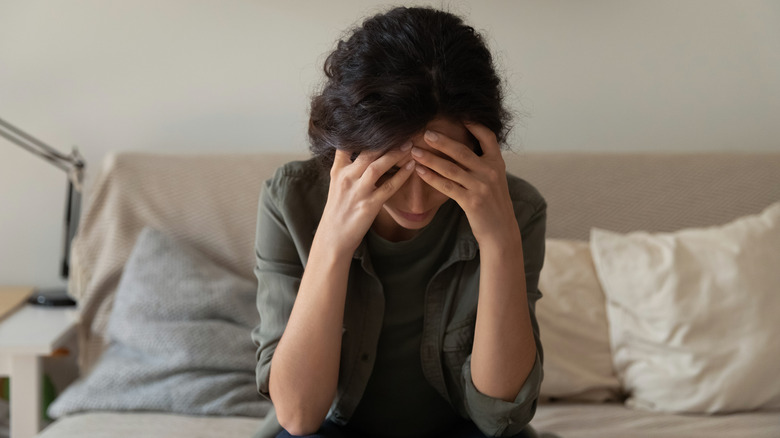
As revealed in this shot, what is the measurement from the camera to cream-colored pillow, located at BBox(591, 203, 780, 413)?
63.7 inches

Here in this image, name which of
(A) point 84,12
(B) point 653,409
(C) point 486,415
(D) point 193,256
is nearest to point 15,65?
(A) point 84,12

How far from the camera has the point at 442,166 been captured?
102 centimetres

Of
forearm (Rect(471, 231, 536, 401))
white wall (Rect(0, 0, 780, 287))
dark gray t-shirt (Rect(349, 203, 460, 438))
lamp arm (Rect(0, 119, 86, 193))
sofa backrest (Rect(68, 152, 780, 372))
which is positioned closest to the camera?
forearm (Rect(471, 231, 536, 401))

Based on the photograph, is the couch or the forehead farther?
the couch

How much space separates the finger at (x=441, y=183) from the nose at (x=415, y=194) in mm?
18

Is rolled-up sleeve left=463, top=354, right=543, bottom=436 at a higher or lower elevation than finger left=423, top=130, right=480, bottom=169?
lower

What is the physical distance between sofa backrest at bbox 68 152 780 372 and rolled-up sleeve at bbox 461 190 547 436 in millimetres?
662

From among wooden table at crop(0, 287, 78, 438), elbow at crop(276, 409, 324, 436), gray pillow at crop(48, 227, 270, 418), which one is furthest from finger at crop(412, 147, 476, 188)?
wooden table at crop(0, 287, 78, 438)

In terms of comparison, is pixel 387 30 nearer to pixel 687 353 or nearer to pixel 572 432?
pixel 572 432

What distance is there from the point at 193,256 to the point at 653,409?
1.07 meters

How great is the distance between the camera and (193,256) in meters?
1.82

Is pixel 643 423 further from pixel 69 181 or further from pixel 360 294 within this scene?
pixel 69 181

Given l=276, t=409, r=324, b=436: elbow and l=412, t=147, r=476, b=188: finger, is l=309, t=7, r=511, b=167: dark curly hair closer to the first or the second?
l=412, t=147, r=476, b=188: finger

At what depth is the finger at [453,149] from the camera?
100 cm
